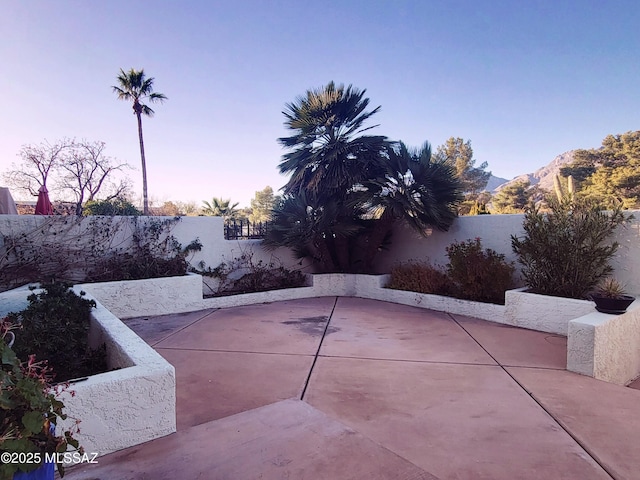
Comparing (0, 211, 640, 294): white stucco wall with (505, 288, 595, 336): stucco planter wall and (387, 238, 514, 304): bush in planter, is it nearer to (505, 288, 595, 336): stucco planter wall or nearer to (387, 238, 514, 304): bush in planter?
(387, 238, 514, 304): bush in planter

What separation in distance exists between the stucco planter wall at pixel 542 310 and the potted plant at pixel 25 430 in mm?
5482

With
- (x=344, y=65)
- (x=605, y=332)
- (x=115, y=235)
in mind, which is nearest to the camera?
(x=605, y=332)

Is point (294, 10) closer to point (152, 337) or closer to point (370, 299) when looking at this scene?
point (370, 299)

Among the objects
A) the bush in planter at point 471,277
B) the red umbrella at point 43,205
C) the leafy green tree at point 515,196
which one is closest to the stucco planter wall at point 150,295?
the red umbrella at point 43,205

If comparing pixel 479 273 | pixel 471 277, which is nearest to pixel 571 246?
pixel 479 273

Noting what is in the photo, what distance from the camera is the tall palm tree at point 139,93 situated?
16797 mm

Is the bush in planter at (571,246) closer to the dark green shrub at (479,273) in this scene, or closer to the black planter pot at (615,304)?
the dark green shrub at (479,273)

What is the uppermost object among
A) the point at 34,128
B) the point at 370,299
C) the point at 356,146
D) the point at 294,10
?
the point at 294,10

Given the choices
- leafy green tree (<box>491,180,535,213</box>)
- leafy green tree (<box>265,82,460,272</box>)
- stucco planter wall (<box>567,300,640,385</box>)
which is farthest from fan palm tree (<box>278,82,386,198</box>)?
leafy green tree (<box>491,180,535,213</box>)

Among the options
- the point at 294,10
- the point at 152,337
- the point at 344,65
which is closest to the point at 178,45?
the point at 294,10

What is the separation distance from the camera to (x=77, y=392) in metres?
1.99

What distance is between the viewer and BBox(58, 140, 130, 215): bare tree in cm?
1313

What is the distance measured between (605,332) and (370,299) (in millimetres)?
4595

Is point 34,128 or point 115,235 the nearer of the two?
point 115,235
